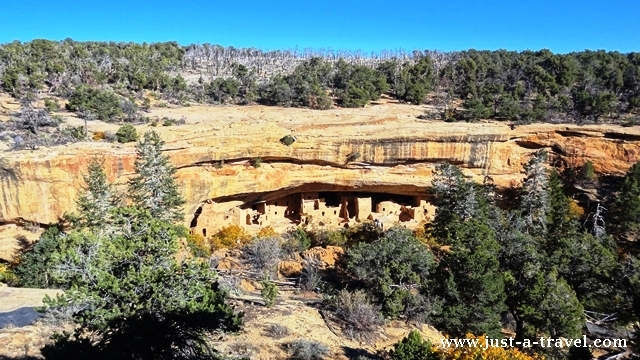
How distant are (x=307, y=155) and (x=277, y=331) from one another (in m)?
11.8

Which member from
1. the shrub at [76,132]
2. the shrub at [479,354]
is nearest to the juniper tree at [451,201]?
the shrub at [479,354]

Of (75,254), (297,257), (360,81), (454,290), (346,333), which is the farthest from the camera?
(360,81)

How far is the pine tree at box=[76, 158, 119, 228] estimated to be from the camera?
55.3ft

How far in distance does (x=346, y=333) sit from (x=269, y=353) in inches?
110

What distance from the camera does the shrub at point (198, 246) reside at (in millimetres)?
19958

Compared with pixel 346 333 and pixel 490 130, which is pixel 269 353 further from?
pixel 490 130

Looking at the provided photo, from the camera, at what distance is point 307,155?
2364cm

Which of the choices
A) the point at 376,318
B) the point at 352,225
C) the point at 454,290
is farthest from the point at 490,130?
the point at 376,318

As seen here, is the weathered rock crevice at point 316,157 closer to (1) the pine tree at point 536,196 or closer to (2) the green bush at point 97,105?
(1) the pine tree at point 536,196

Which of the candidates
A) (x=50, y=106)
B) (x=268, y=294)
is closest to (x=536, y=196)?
(x=268, y=294)

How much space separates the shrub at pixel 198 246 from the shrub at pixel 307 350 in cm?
867

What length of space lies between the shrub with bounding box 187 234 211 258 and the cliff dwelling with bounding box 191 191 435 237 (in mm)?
1789

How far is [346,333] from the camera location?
45.9 ft

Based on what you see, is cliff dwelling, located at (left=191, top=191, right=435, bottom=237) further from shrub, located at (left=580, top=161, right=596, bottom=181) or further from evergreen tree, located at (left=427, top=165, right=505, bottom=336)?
shrub, located at (left=580, top=161, right=596, bottom=181)
